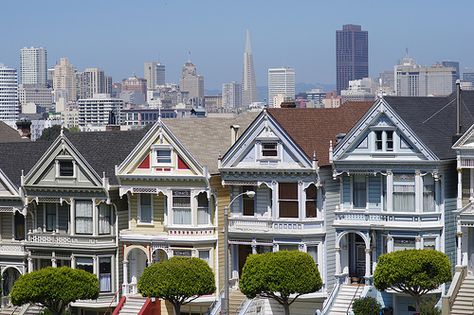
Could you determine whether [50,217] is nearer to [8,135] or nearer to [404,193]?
[8,135]

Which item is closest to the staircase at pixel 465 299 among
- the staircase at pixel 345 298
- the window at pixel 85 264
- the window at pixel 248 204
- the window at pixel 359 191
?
the staircase at pixel 345 298

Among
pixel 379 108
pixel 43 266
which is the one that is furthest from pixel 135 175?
pixel 379 108

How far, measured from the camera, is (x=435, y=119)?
56344mm

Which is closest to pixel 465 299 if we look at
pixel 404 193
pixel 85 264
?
pixel 404 193

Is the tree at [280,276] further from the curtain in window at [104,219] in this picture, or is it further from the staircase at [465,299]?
the curtain in window at [104,219]

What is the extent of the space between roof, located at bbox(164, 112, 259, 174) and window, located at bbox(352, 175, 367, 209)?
638 centimetres

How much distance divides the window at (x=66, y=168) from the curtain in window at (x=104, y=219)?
7.19ft

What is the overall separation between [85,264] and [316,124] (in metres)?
12.3

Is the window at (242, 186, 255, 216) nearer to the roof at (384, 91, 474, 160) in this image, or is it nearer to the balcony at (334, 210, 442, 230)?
the balcony at (334, 210, 442, 230)

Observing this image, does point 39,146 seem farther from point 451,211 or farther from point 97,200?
point 451,211

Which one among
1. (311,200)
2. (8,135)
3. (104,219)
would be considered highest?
(8,135)

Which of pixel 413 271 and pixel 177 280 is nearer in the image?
pixel 413 271

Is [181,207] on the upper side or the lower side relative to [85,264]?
upper

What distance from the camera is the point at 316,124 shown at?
59.5 meters
